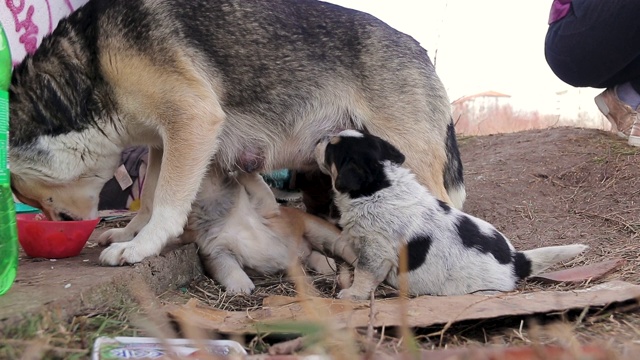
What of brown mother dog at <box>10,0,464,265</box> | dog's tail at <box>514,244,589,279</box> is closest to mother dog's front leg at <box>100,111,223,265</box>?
brown mother dog at <box>10,0,464,265</box>

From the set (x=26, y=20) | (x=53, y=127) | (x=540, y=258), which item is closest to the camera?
(x=540, y=258)

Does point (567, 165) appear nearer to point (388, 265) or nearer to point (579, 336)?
point (388, 265)

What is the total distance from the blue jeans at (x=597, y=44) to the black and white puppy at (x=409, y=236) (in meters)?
2.75

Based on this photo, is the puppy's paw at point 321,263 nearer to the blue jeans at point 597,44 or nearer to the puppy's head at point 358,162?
the puppy's head at point 358,162

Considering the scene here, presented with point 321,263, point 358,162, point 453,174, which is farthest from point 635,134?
point 358,162

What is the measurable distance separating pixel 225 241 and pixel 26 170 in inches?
45.1

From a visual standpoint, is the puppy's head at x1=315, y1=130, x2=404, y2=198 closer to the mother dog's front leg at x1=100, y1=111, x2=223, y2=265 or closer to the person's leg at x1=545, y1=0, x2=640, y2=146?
the mother dog's front leg at x1=100, y1=111, x2=223, y2=265

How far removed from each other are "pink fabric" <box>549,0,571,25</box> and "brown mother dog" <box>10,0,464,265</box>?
220cm

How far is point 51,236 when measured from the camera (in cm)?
308

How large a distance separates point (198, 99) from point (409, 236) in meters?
1.37

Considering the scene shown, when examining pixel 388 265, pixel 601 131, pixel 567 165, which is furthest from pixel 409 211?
pixel 601 131

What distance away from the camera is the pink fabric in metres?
5.50

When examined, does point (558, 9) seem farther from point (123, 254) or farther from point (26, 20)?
point (26, 20)

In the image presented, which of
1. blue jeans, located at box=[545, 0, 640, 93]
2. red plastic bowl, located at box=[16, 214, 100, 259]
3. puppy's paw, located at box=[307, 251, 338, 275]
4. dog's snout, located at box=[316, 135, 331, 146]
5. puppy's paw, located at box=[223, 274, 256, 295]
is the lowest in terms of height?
puppy's paw, located at box=[307, 251, 338, 275]
